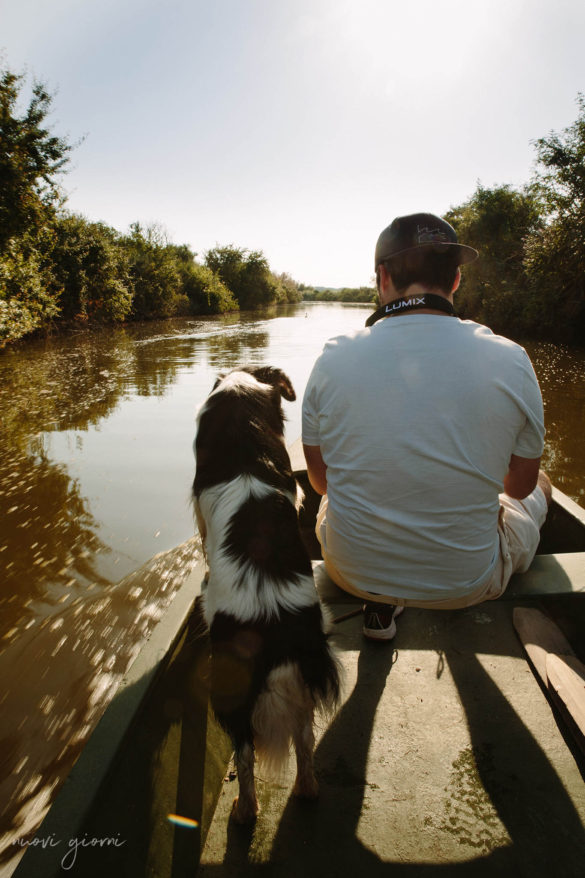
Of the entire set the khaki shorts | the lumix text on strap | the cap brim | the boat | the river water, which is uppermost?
the cap brim

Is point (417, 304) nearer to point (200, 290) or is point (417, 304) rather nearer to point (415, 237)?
point (415, 237)

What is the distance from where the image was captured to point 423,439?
4.55 ft

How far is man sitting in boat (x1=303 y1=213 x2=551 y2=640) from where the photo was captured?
137 centimetres

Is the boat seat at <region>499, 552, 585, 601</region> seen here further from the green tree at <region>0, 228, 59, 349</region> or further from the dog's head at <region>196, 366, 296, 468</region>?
the green tree at <region>0, 228, 59, 349</region>

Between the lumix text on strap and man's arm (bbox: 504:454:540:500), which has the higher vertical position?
the lumix text on strap

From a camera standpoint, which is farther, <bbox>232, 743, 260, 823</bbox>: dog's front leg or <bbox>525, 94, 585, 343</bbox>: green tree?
<bbox>525, 94, 585, 343</bbox>: green tree

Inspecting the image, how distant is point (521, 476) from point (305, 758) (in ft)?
4.33

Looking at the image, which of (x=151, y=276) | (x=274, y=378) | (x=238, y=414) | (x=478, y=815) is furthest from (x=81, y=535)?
(x=151, y=276)

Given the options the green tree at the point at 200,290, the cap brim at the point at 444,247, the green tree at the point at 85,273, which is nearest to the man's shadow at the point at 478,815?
the cap brim at the point at 444,247

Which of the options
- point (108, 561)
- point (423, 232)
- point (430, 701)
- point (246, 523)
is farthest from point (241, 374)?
point (108, 561)

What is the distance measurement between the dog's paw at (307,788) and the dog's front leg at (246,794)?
16 cm

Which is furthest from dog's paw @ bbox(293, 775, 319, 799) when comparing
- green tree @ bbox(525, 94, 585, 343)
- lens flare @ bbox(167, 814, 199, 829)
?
green tree @ bbox(525, 94, 585, 343)

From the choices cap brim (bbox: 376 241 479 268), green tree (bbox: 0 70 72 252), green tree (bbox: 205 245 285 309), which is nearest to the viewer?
cap brim (bbox: 376 241 479 268)

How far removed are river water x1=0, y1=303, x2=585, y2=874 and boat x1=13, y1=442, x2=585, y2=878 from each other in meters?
0.84
